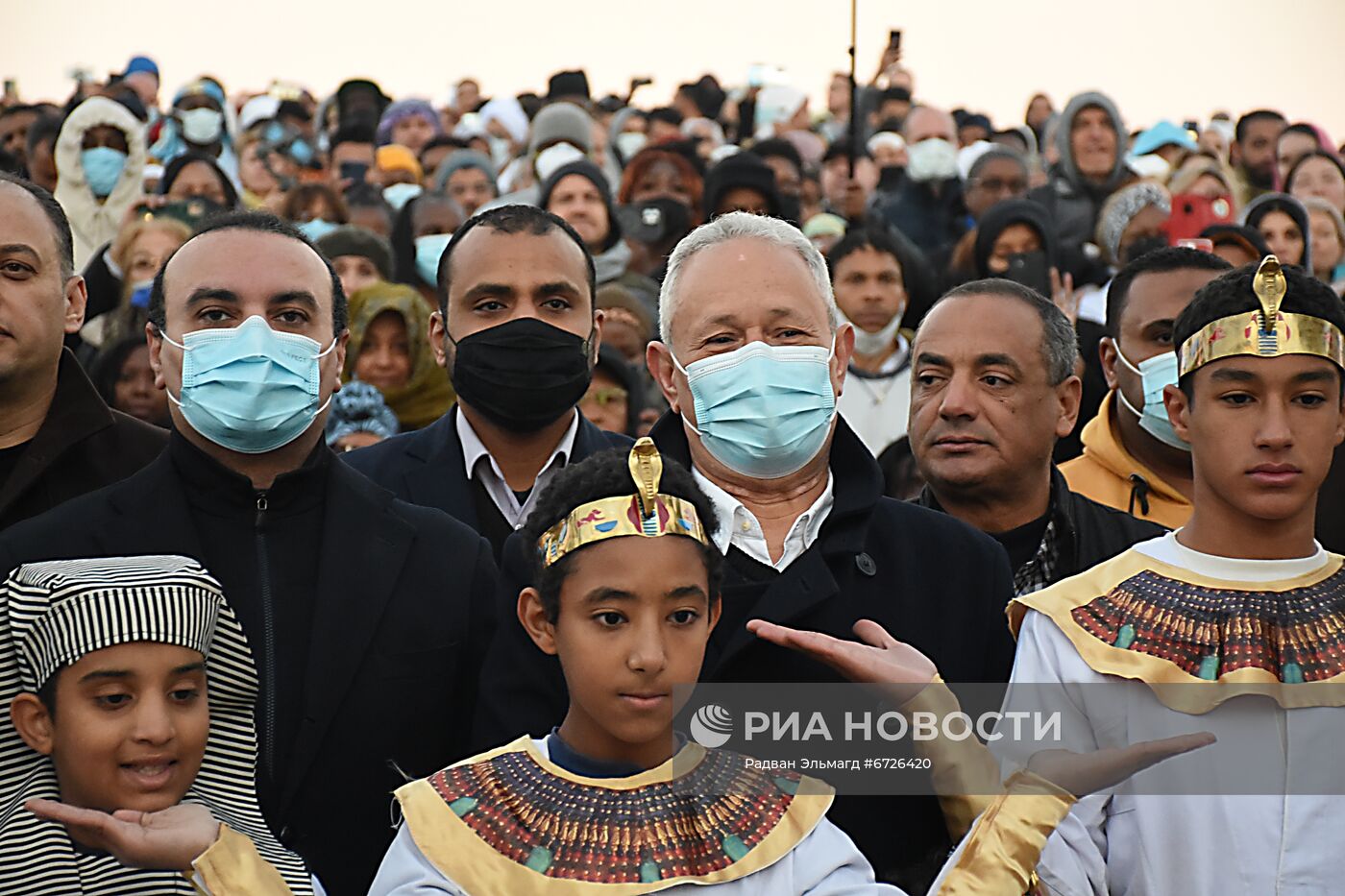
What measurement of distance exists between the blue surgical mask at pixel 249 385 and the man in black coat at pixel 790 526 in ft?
2.27

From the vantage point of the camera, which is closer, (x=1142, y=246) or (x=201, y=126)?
(x=1142, y=246)

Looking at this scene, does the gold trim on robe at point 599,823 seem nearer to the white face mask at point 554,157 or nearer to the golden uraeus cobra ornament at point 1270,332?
the golden uraeus cobra ornament at point 1270,332

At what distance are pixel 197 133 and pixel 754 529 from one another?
11.1 m

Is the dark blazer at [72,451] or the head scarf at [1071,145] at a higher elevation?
the head scarf at [1071,145]

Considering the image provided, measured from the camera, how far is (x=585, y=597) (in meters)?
4.06

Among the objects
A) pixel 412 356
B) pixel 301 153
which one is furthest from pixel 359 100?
pixel 412 356

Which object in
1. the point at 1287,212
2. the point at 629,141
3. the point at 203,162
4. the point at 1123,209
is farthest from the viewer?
the point at 629,141

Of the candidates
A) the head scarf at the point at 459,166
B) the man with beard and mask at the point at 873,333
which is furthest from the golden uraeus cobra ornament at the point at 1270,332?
the head scarf at the point at 459,166

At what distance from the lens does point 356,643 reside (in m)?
4.68

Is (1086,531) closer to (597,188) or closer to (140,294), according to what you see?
(140,294)

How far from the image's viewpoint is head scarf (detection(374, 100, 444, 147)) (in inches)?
636

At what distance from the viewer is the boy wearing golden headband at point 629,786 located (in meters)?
3.82

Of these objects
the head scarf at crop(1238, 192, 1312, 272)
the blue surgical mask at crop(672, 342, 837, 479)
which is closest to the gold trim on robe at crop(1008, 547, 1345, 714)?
the blue surgical mask at crop(672, 342, 837, 479)

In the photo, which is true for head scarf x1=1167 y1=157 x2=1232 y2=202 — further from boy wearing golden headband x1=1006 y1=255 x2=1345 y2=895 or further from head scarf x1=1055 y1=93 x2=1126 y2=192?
boy wearing golden headband x1=1006 y1=255 x2=1345 y2=895
